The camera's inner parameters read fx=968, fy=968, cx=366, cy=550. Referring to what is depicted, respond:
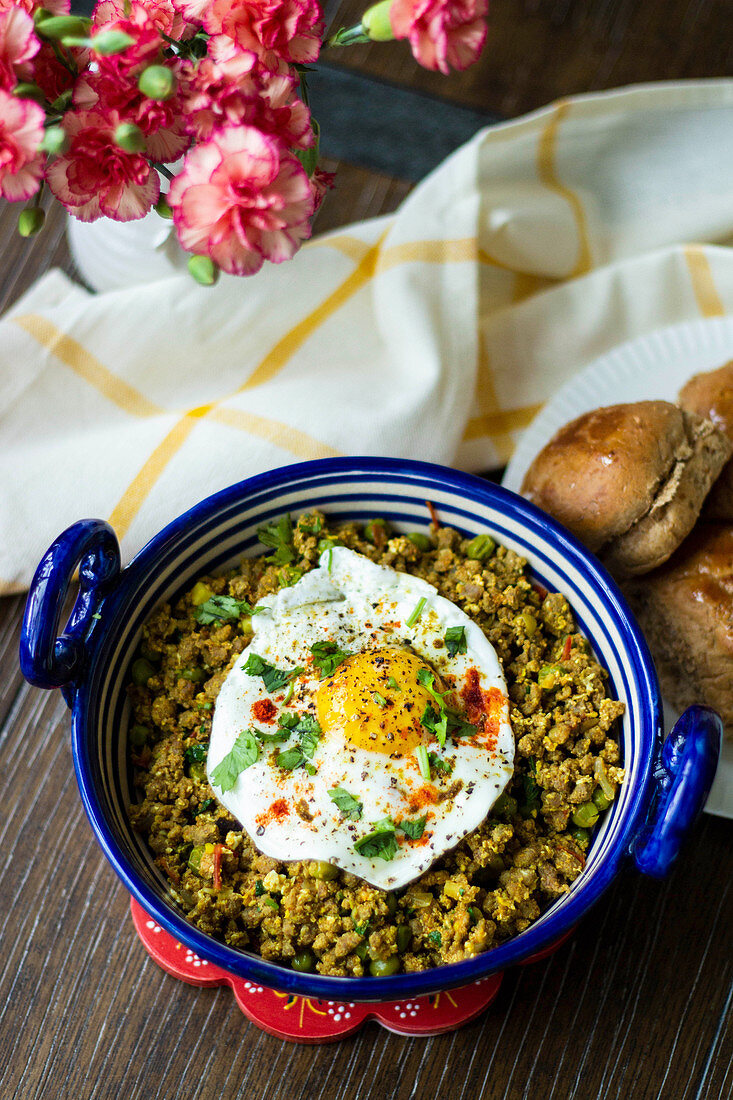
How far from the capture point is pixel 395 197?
338 centimetres

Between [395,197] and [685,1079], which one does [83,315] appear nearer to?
[395,197]

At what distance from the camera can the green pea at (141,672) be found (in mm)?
2430

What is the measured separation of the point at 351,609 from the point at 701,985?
1343 millimetres

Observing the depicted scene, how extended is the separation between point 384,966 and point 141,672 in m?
0.91

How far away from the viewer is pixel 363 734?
226cm

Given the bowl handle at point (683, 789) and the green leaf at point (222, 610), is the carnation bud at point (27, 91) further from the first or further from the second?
the bowl handle at point (683, 789)

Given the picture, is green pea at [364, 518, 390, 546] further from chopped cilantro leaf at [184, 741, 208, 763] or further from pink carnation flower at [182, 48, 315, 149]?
pink carnation flower at [182, 48, 315, 149]

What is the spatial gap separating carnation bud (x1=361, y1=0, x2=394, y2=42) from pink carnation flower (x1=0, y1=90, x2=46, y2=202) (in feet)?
2.00

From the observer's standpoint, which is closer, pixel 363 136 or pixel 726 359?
pixel 726 359

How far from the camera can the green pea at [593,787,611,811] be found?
229cm

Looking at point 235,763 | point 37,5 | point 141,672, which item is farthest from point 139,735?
point 37,5

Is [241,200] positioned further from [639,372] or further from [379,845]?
[639,372]

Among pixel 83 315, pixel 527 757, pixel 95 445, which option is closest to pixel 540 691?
pixel 527 757

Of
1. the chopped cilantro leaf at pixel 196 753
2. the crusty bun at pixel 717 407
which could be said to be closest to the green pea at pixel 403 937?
the chopped cilantro leaf at pixel 196 753
